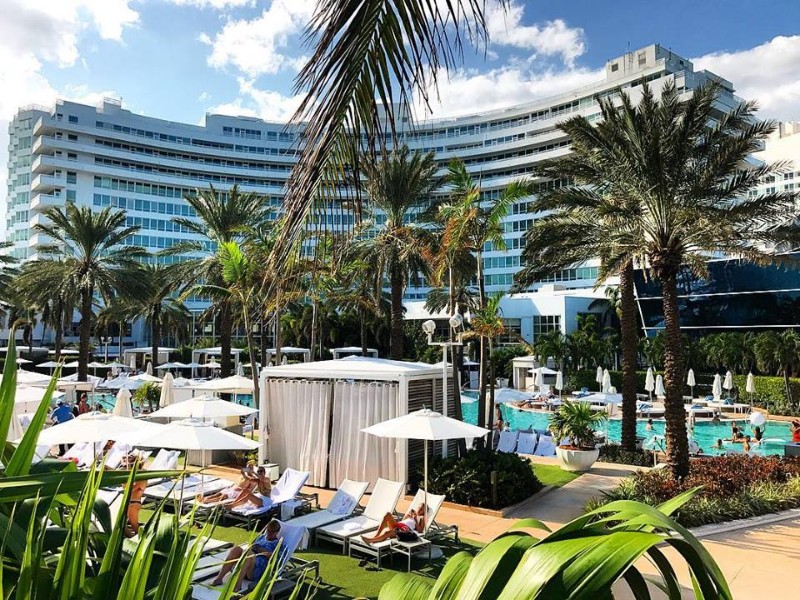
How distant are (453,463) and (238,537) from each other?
472 cm

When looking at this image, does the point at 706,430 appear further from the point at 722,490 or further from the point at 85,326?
the point at 85,326

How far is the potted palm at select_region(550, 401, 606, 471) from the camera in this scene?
629 inches

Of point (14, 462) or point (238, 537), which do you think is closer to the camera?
point (14, 462)

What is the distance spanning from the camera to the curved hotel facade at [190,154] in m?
75.6

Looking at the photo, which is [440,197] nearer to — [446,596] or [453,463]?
[453,463]

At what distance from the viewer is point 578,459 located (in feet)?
52.3

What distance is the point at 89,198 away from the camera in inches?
3017

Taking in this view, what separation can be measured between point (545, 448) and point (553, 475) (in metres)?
2.79

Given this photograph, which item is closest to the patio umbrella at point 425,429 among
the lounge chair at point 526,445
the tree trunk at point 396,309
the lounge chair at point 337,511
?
the lounge chair at point 337,511

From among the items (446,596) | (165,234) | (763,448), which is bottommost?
(763,448)

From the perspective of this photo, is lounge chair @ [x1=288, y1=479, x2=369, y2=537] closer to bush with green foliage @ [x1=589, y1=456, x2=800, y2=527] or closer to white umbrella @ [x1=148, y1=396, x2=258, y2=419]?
bush with green foliage @ [x1=589, y1=456, x2=800, y2=527]

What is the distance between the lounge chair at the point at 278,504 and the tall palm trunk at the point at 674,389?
8054mm

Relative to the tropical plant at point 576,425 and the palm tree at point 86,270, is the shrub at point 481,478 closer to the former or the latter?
the tropical plant at point 576,425

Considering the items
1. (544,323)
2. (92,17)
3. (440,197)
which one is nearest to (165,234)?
(544,323)
